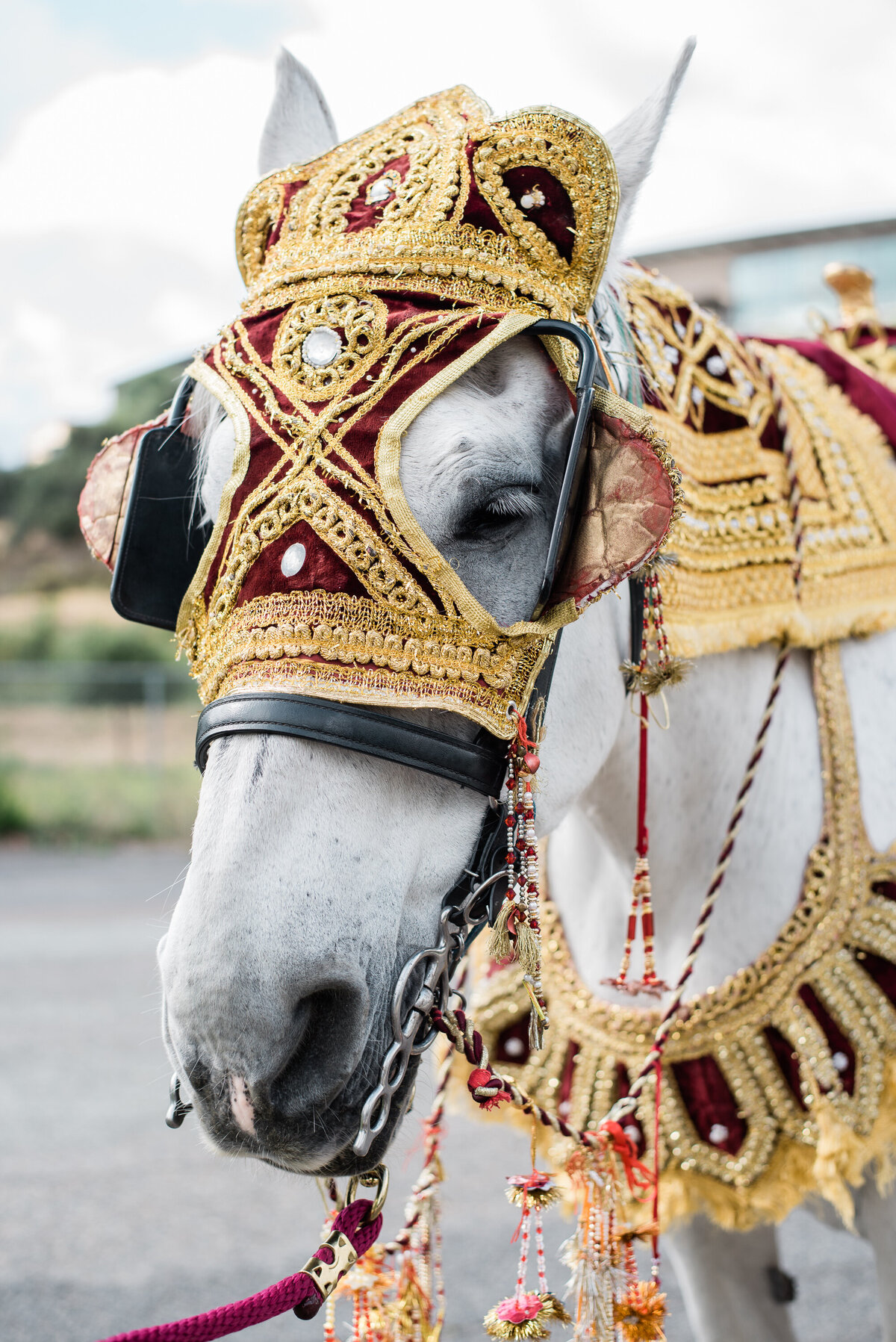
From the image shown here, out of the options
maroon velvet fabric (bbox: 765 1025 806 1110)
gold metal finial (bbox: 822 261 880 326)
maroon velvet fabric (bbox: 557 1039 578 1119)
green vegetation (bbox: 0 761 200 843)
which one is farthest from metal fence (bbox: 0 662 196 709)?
maroon velvet fabric (bbox: 765 1025 806 1110)

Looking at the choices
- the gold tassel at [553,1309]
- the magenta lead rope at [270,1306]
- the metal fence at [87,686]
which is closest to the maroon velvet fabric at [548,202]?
the magenta lead rope at [270,1306]

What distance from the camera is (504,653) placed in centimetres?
128

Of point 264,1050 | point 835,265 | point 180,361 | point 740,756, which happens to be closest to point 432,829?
point 264,1050

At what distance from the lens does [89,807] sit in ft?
39.6

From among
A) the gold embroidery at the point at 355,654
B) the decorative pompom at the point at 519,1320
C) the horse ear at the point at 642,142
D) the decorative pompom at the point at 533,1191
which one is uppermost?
the horse ear at the point at 642,142

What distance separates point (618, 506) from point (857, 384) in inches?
47.8

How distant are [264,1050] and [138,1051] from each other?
4971 millimetres

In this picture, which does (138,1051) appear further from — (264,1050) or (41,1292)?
(264,1050)

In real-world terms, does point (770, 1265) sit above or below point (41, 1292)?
above

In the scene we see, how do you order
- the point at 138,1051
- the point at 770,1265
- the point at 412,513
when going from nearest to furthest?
1. the point at 412,513
2. the point at 770,1265
3. the point at 138,1051

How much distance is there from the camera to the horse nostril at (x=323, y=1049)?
3.70ft

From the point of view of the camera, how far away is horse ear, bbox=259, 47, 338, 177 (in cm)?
190

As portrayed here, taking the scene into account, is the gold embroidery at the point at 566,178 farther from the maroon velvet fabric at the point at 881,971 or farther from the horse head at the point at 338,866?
the maroon velvet fabric at the point at 881,971

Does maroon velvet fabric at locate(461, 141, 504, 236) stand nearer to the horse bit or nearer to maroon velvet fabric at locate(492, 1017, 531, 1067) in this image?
the horse bit
